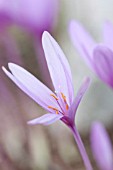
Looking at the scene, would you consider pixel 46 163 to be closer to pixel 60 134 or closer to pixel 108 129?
pixel 60 134

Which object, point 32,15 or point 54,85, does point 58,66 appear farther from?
point 32,15

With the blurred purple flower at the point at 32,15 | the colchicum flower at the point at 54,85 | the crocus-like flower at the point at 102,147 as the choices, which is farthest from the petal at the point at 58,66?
the blurred purple flower at the point at 32,15

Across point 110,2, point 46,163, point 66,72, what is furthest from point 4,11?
point 110,2

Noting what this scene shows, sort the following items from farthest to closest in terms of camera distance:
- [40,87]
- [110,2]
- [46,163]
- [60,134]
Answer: [110,2], [60,134], [46,163], [40,87]

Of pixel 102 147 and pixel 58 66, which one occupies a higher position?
pixel 58 66

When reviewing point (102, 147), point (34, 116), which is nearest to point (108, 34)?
point (102, 147)

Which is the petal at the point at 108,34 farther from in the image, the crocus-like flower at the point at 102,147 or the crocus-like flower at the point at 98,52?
the crocus-like flower at the point at 102,147

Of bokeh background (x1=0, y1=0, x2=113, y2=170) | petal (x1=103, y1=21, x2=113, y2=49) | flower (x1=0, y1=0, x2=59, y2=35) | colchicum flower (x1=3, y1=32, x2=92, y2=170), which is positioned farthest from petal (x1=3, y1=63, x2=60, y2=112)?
flower (x1=0, y1=0, x2=59, y2=35)
